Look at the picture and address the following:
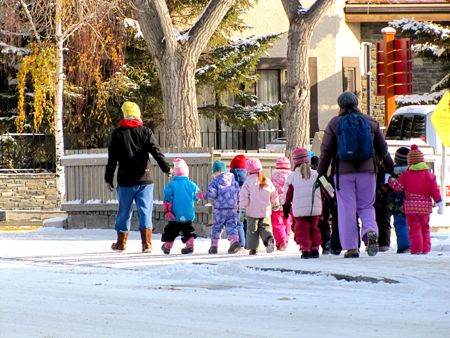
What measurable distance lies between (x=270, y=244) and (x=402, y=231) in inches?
63.3

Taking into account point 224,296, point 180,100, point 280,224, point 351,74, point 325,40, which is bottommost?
point 224,296

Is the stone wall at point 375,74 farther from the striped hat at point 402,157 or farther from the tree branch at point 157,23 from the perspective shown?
the striped hat at point 402,157

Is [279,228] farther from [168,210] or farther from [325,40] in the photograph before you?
[325,40]

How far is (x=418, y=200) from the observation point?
14383 mm

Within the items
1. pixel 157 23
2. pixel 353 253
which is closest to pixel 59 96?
pixel 157 23

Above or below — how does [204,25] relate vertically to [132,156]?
above

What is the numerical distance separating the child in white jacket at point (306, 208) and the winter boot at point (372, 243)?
0.74 m

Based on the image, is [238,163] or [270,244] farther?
[238,163]

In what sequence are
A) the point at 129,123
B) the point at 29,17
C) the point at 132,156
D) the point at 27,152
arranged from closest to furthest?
the point at 132,156 → the point at 129,123 → the point at 29,17 → the point at 27,152

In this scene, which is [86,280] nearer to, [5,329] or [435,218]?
[5,329]

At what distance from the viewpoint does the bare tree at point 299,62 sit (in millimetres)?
22938

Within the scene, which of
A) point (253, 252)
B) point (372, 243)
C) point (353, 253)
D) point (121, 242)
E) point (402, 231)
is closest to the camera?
point (372, 243)

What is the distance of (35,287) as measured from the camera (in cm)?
1104

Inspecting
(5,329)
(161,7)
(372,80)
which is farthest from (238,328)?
(372,80)
